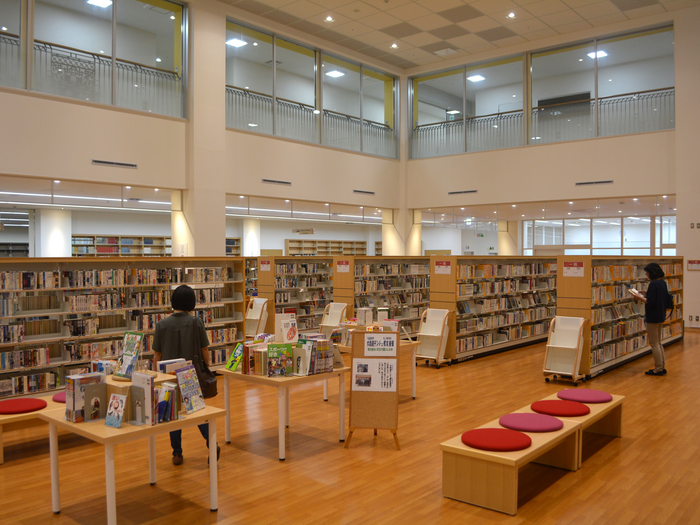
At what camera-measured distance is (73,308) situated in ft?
22.6

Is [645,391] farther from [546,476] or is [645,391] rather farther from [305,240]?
[305,240]

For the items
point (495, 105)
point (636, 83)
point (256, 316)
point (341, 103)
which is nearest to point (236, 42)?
point (341, 103)

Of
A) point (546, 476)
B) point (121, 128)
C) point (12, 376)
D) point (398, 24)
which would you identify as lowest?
point (546, 476)

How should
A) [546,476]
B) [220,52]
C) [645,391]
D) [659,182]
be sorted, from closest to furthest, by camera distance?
[546,476] → [645,391] → [220,52] → [659,182]

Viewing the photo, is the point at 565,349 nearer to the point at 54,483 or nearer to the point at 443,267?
the point at 443,267

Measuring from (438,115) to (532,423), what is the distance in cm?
1307

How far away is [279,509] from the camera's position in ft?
13.0

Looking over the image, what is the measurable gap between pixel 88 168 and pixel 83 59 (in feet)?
6.70

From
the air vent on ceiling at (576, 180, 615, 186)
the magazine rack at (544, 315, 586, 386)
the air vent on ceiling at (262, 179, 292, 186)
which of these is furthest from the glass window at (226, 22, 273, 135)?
the magazine rack at (544, 315, 586, 386)

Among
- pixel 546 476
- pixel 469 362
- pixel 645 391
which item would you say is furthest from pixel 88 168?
pixel 645 391

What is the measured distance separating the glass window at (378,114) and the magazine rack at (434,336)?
296 inches

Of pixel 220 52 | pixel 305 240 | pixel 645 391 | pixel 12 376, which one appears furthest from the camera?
pixel 305 240

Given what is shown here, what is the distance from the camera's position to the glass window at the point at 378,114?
1577 cm

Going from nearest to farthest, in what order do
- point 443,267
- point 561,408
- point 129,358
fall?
point 129,358 < point 561,408 < point 443,267
